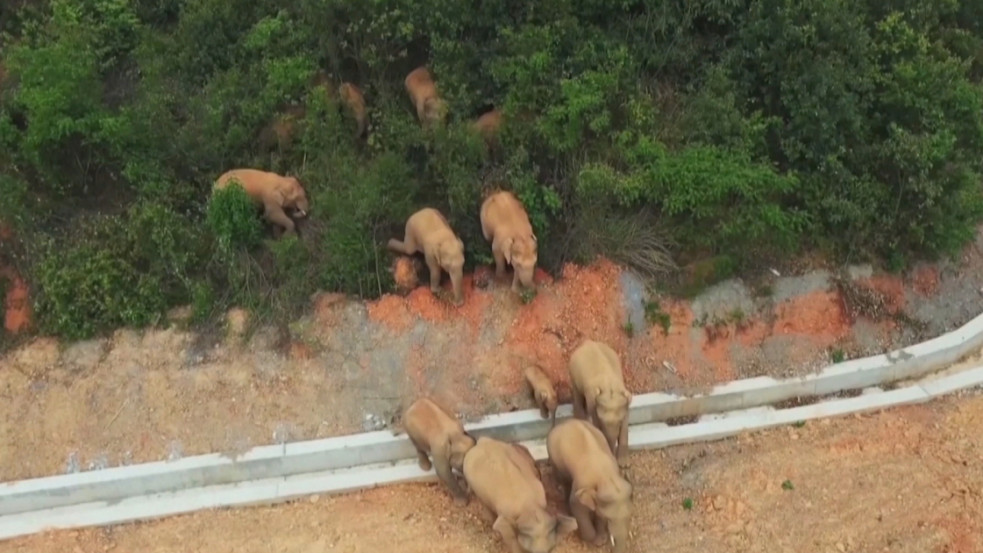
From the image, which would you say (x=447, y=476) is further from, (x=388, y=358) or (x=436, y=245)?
(x=436, y=245)

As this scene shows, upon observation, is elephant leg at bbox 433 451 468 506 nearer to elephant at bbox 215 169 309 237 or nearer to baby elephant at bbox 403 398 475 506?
baby elephant at bbox 403 398 475 506

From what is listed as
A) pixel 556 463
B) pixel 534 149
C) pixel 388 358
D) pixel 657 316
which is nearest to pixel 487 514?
pixel 556 463

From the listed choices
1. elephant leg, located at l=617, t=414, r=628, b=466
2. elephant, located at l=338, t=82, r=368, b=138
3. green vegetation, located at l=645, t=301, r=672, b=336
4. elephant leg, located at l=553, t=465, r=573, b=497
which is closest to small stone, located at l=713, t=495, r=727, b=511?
elephant leg, located at l=617, t=414, r=628, b=466

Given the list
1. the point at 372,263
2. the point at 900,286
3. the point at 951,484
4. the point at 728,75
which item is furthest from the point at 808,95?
the point at 372,263

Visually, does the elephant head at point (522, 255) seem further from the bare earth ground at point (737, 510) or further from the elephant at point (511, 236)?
the bare earth ground at point (737, 510)

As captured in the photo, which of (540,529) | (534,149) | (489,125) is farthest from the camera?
(489,125)

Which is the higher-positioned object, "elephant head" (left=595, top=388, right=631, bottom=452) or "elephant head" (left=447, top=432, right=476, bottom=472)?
"elephant head" (left=595, top=388, right=631, bottom=452)

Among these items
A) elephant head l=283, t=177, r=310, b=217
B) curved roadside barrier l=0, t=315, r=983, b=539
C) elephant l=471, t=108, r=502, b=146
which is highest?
elephant l=471, t=108, r=502, b=146
